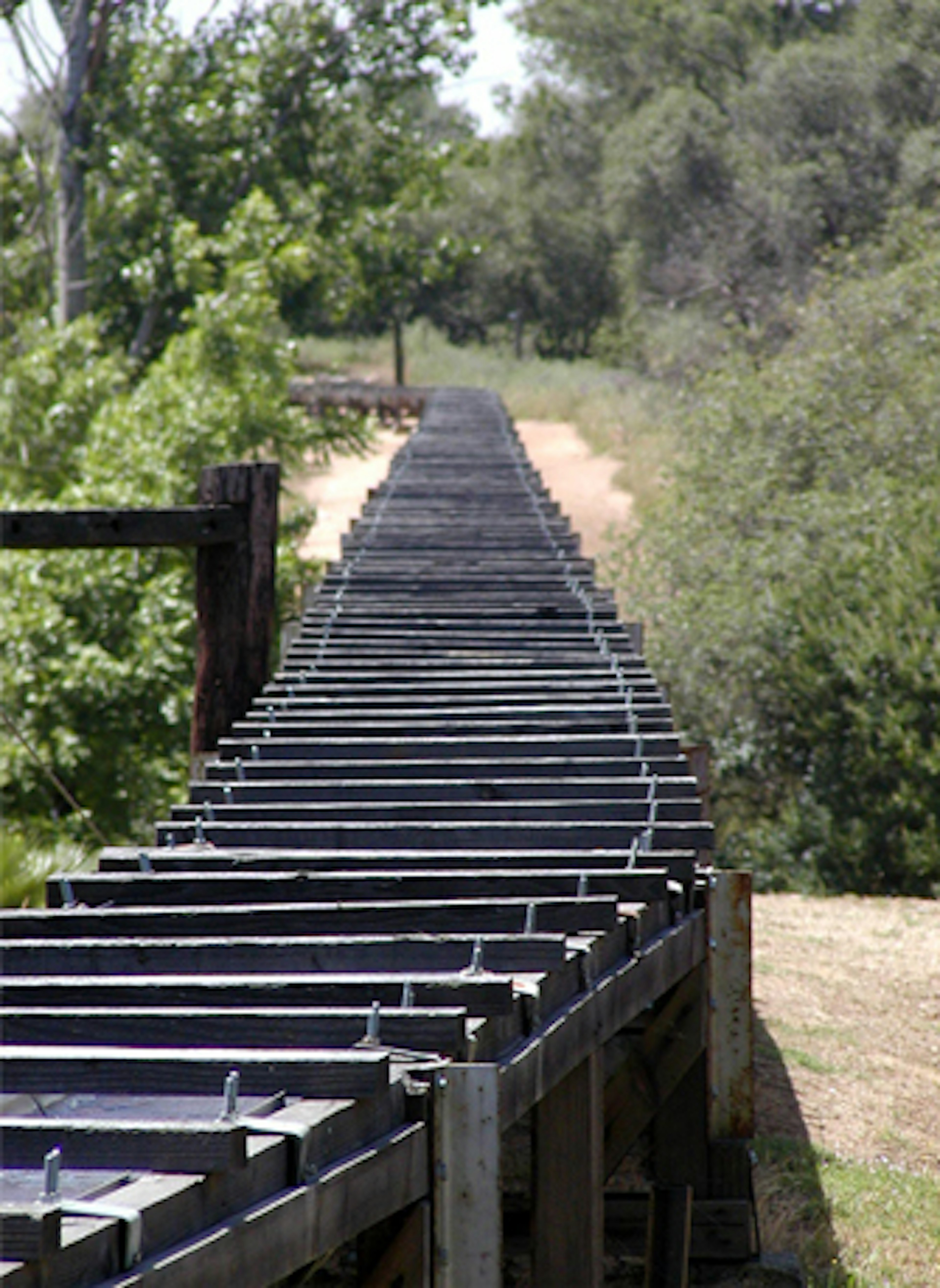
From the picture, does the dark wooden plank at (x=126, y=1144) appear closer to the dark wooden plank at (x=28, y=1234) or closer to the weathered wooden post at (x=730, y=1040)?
the dark wooden plank at (x=28, y=1234)

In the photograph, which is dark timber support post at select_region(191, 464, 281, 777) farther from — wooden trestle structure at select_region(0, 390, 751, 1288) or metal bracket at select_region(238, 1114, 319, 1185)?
metal bracket at select_region(238, 1114, 319, 1185)

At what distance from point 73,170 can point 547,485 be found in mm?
8330

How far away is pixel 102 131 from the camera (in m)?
24.7

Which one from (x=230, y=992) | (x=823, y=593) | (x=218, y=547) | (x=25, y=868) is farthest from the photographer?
(x=823, y=593)

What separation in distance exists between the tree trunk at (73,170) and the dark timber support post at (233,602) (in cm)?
1668

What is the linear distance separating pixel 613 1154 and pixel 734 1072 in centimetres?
56

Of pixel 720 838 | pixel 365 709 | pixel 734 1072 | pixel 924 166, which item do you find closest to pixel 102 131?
pixel 924 166

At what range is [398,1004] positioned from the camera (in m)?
3.42

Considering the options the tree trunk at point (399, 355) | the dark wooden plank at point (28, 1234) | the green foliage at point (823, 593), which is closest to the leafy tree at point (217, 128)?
the green foliage at point (823, 593)

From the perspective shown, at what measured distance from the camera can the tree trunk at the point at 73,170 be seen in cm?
2353

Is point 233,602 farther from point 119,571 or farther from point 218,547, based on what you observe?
point 119,571

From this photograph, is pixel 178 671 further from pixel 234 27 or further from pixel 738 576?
pixel 234 27

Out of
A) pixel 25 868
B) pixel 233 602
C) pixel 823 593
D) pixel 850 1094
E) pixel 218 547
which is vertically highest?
pixel 218 547

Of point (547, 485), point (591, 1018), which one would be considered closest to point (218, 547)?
point (591, 1018)
